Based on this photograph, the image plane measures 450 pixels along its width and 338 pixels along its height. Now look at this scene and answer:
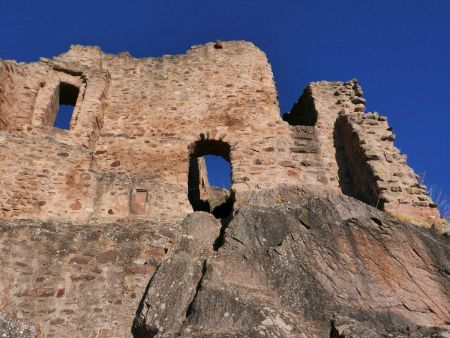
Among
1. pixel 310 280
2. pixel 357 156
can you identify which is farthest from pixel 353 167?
pixel 310 280

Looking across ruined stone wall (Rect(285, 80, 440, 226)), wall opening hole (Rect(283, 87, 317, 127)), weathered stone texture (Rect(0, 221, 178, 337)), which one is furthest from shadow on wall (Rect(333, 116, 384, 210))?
weathered stone texture (Rect(0, 221, 178, 337))

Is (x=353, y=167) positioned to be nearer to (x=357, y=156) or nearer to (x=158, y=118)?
(x=357, y=156)

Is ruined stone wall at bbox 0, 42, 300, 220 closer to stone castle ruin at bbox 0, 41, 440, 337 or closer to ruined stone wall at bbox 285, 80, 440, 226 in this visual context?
stone castle ruin at bbox 0, 41, 440, 337

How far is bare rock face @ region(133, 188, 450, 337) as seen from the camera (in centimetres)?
412

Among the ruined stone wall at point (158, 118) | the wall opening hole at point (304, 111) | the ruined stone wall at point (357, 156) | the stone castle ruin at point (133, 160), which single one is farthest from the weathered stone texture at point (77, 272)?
the wall opening hole at point (304, 111)

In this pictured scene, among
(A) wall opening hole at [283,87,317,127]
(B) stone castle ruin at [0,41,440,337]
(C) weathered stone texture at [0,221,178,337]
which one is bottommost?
(C) weathered stone texture at [0,221,178,337]

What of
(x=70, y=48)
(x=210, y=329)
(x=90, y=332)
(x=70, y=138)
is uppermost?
(x=70, y=48)

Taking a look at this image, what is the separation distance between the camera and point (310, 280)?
4727 mm

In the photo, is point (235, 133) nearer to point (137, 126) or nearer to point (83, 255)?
point (137, 126)

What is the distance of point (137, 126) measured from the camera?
28.1 feet

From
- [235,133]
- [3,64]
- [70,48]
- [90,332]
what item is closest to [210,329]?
[90,332]

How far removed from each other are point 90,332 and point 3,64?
5767 mm

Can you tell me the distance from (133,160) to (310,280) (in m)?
4.52

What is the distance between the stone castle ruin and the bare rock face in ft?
2.59
